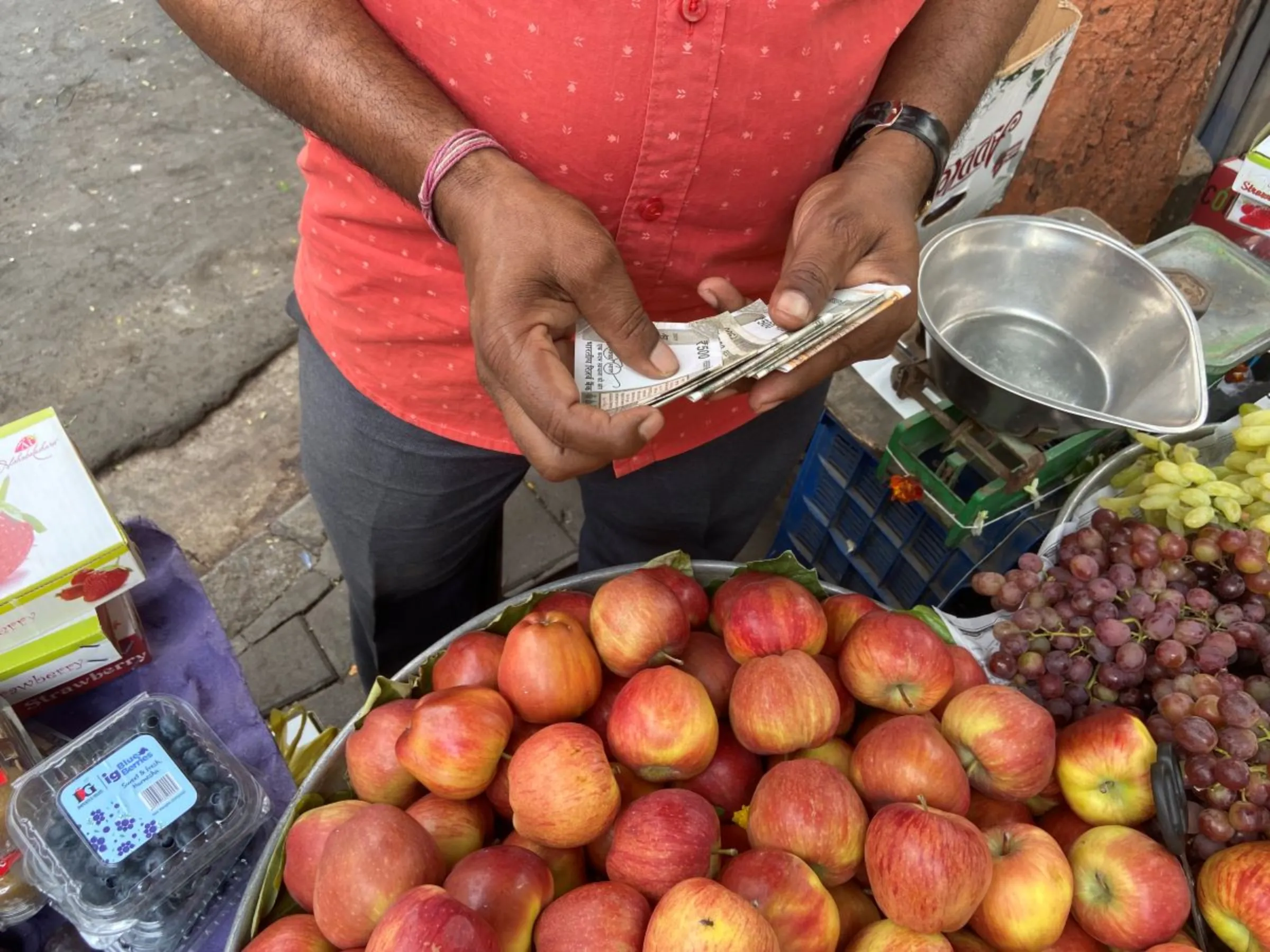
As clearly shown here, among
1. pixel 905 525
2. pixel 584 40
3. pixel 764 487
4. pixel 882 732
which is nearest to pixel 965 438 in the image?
pixel 905 525

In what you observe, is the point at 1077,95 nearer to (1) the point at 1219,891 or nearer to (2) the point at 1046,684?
(2) the point at 1046,684

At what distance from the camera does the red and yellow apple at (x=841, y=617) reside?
124 centimetres

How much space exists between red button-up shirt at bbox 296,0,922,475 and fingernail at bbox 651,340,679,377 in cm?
21

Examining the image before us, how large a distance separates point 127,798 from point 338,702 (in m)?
1.43

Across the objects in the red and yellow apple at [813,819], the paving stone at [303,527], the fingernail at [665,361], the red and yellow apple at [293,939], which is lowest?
the paving stone at [303,527]

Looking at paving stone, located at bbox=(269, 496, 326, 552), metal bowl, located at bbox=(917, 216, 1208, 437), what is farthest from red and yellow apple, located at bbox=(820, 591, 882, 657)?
paving stone, located at bbox=(269, 496, 326, 552)

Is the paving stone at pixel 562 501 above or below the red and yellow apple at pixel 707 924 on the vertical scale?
below

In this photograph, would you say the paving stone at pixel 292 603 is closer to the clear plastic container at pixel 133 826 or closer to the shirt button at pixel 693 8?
the clear plastic container at pixel 133 826

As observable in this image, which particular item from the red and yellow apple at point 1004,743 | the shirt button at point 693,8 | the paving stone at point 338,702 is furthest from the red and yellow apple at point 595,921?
the paving stone at point 338,702

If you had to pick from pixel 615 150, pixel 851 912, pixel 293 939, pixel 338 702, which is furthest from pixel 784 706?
pixel 338 702

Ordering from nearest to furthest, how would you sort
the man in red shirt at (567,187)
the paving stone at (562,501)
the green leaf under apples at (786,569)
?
the man in red shirt at (567,187) → the green leaf under apples at (786,569) → the paving stone at (562,501)

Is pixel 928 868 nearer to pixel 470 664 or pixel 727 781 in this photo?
pixel 727 781

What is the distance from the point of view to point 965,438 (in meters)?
1.91

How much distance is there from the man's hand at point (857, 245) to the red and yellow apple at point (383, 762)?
0.62m
